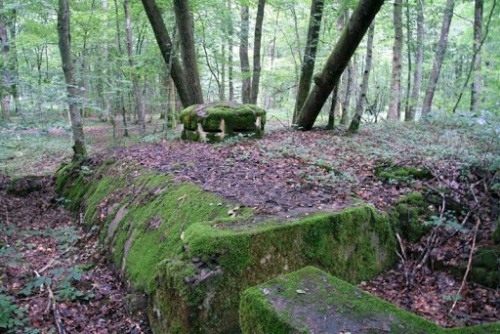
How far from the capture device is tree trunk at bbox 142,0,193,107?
10.8 m

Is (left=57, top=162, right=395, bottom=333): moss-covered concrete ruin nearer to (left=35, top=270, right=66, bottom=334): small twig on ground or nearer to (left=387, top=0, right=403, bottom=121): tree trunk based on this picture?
(left=35, top=270, right=66, bottom=334): small twig on ground

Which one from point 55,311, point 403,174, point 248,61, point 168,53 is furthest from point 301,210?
point 248,61

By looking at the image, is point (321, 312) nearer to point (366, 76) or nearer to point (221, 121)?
point (221, 121)

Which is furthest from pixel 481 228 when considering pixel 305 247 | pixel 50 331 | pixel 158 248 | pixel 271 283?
pixel 50 331

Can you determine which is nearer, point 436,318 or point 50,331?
point 436,318

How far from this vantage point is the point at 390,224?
16.0 feet

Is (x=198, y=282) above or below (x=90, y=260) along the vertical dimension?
above

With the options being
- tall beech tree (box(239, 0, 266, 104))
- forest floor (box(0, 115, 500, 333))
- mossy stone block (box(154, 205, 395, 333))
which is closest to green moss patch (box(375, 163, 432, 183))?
forest floor (box(0, 115, 500, 333))

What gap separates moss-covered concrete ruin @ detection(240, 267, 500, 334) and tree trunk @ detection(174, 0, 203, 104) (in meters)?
9.30

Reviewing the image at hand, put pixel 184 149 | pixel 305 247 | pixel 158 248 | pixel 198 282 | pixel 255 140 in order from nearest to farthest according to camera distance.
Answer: pixel 198 282
pixel 305 247
pixel 158 248
pixel 184 149
pixel 255 140

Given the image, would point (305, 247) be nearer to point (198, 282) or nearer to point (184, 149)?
point (198, 282)

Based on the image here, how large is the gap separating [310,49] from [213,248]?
29.5 feet

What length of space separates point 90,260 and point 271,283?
420 centimetres

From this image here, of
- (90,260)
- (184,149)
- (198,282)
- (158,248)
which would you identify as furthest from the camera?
(184,149)
